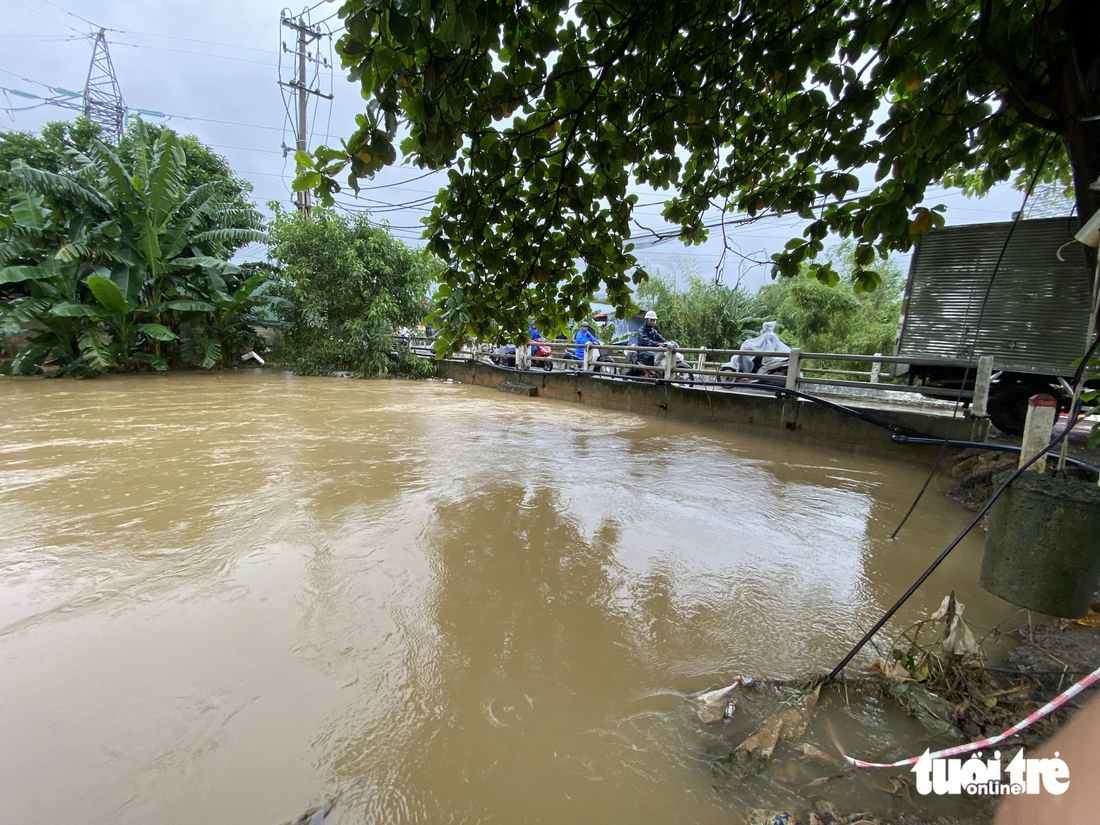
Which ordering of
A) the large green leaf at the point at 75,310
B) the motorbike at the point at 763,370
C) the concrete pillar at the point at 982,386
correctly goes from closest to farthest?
the concrete pillar at the point at 982,386 < the motorbike at the point at 763,370 < the large green leaf at the point at 75,310

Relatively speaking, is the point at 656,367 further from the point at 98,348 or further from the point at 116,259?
the point at 98,348

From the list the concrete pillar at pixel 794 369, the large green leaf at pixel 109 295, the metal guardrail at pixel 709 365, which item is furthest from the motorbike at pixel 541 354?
the large green leaf at pixel 109 295

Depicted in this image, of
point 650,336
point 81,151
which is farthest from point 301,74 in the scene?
point 650,336

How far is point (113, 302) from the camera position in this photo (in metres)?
11.5

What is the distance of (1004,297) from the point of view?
5.86m

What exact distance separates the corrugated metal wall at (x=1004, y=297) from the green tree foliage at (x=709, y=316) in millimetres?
11168

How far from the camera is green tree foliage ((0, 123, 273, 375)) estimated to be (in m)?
11.2

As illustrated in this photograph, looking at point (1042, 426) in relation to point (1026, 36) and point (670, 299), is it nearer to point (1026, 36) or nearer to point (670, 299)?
point (1026, 36)

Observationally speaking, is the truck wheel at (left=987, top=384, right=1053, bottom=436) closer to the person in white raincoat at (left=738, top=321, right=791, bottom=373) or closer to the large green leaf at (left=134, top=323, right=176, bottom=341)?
the person in white raincoat at (left=738, top=321, right=791, bottom=373)

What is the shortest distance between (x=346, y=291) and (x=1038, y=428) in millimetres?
15352

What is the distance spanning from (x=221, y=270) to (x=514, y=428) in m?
10.1

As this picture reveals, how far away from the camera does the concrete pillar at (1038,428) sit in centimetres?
195

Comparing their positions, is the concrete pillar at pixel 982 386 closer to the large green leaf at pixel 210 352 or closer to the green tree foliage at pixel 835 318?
the green tree foliage at pixel 835 318

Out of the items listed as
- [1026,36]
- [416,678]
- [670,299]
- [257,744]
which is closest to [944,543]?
[1026,36]
